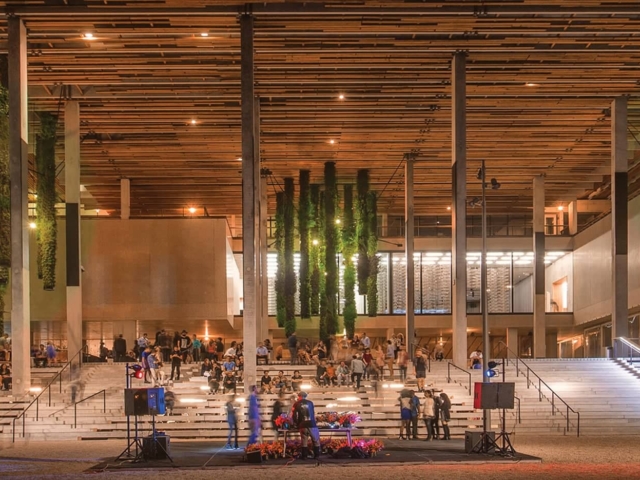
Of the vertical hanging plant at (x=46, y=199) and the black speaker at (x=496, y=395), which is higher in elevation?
the vertical hanging plant at (x=46, y=199)

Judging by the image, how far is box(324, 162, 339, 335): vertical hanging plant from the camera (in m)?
44.4

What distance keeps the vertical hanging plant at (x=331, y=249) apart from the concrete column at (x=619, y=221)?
40.1ft

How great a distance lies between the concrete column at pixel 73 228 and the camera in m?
34.8

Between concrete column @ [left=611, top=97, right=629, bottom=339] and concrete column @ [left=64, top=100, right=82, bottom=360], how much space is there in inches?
671

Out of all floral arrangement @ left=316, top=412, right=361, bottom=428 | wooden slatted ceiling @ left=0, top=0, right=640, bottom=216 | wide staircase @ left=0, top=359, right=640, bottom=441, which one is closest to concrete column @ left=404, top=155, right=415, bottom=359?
wooden slatted ceiling @ left=0, top=0, right=640, bottom=216

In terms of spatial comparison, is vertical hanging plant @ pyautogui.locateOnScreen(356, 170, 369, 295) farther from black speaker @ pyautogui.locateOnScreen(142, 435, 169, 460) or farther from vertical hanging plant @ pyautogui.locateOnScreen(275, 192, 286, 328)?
black speaker @ pyautogui.locateOnScreen(142, 435, 169, 460)

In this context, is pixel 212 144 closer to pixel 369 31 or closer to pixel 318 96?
pixel 318 96

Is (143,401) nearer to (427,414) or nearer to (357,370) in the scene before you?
(427,414)

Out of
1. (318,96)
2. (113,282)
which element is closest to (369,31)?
(318,96)

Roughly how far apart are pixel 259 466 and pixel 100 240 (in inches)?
927

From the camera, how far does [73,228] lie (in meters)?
35.1

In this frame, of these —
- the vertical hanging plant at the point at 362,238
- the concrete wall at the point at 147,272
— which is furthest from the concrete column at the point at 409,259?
the concrete wall at the point at 147,272

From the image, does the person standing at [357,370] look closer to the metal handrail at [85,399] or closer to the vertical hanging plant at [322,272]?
the metal handrail at [85,399]

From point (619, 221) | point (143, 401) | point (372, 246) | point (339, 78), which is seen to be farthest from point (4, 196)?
point (619, 221)
